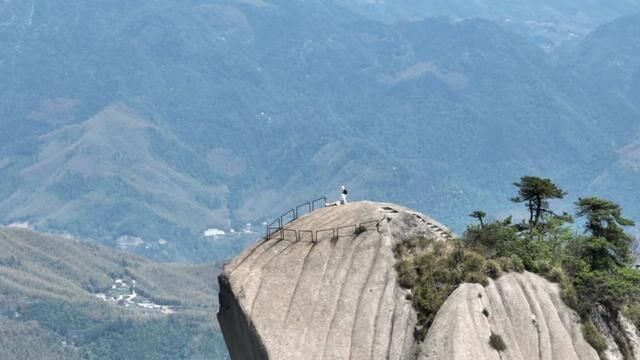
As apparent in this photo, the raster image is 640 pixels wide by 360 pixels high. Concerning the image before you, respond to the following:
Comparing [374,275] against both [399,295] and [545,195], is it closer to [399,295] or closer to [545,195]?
[399,295]

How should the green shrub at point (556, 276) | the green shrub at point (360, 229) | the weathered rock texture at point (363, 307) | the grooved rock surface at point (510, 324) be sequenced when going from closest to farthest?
the grooved rock surface at point (510, 324) → the weathered rock texture at point (363, 307) → the green shrub at point (360, 229) → the green shrub at point (556, 276)

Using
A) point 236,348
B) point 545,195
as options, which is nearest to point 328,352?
point 236,348

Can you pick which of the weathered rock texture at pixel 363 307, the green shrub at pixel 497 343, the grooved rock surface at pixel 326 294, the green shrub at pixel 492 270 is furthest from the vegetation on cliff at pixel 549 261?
the green shrub at pixel 497 343

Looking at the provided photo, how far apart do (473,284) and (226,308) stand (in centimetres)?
1181

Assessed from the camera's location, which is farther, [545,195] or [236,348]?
[545,195]

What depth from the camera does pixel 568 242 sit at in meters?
71.3

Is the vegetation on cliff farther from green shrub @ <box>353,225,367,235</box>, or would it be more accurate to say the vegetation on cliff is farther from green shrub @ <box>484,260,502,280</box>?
green shrub @ <box>353,225,367,235</box>

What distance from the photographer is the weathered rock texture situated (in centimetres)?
5491

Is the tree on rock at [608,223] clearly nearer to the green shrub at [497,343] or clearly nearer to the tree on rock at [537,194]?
the tree on rock at [537,194]

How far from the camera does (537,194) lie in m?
76.8

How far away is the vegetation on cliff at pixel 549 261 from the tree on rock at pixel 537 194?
58mm

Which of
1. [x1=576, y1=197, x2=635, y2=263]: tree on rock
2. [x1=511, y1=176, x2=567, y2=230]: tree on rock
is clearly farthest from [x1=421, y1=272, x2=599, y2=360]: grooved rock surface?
[x1=511, y1=176, x2=567, y2=230]: tree on rock

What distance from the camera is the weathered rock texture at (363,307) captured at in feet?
180

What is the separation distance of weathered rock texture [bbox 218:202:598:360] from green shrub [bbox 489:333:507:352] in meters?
0.19
